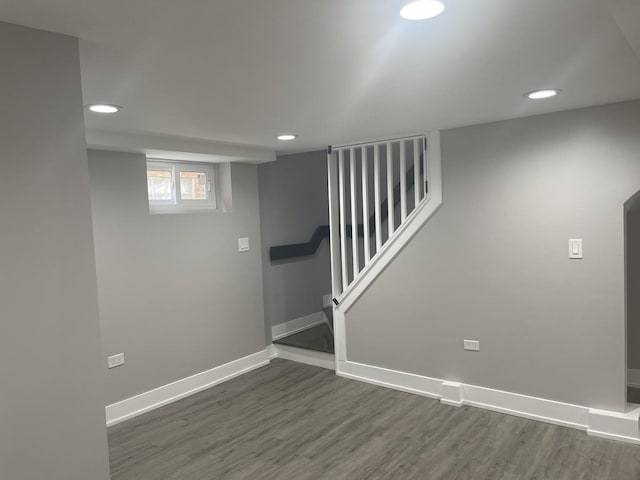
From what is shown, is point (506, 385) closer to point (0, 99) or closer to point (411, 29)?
point (411, 29)

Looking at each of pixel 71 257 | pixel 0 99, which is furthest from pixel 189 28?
pixel 71 257

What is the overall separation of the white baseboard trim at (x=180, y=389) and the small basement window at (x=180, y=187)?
1516 millimetres

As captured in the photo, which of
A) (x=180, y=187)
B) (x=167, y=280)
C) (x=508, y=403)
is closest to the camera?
(x=508, y=403)

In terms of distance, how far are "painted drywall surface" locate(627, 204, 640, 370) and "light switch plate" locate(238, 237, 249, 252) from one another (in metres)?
3.39

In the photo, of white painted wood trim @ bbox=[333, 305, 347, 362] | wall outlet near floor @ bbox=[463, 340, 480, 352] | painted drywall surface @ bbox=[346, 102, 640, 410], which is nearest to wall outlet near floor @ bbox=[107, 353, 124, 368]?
white painted wood trim @ bbox=[333, 305, 347, 362]

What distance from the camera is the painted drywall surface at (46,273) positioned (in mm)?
1395

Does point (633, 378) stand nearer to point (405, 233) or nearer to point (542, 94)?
point (405, 233)

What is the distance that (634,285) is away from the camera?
12.3ft

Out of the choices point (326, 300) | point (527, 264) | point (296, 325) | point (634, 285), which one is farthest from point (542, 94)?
point (326, 300)

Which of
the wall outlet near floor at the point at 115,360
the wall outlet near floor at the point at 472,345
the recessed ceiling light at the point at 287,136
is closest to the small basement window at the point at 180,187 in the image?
the recessed ceiling light at the point at 287,136

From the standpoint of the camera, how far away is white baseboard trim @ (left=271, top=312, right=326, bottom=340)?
16.9 ft

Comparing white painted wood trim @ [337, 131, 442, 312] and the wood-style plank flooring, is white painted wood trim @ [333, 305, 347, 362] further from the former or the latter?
the wood-style plank flooring

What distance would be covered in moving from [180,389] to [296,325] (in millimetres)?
1743

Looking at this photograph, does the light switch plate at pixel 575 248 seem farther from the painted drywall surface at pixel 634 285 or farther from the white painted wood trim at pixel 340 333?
the white painted wood trim at pixel 340 333
